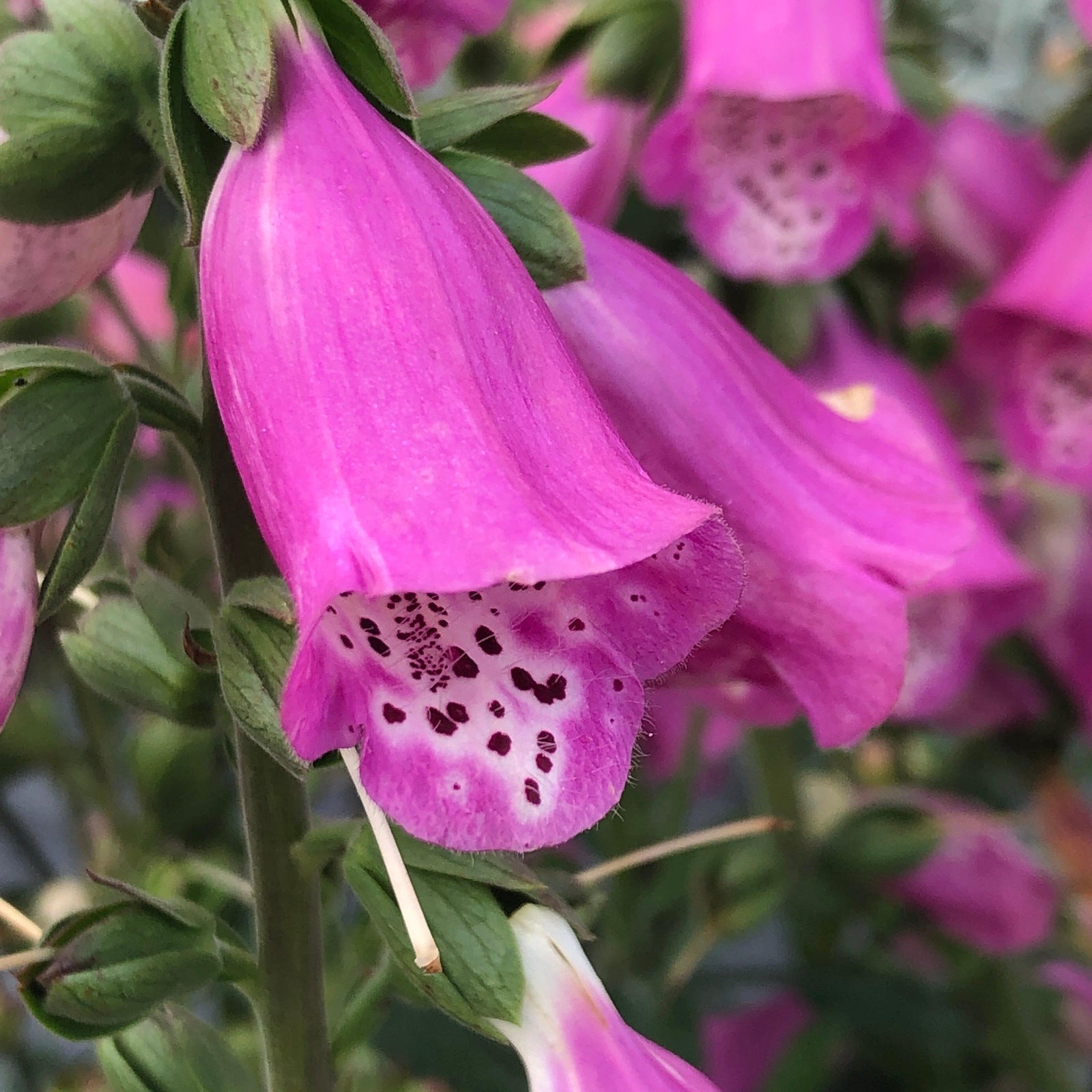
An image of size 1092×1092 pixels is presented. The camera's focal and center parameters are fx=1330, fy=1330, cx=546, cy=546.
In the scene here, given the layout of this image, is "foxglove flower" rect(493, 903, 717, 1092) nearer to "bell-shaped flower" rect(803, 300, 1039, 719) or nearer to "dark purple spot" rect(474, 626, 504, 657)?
"dark purple spot" rect(474, 626, 504, 657)

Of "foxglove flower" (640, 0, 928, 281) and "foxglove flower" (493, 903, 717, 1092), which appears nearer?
"foxglove flower" (493, 903, 717, 1092)

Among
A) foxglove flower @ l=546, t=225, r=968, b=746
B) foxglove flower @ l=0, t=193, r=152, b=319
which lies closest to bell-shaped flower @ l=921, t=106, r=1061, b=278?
foxglove flower @ l=546, t=225, r=968, b=746

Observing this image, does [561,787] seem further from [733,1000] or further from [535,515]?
[733,1000]

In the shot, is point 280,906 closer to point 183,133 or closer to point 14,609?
point 14,609

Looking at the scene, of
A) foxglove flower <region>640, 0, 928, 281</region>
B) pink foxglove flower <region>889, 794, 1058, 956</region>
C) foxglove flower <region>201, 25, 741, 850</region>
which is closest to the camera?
foxglove flower <region>201, 25, 741, 850</region>

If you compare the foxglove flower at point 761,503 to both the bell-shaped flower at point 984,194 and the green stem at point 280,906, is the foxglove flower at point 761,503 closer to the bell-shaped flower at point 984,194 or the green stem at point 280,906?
the green stem at point 280,906

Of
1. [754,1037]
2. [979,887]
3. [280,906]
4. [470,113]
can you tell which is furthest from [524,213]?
[754,1037]

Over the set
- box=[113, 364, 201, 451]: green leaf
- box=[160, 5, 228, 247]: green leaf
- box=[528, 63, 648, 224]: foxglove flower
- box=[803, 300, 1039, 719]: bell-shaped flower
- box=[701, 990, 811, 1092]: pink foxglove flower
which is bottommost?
box=[701, 990, 811, 1092]: pink foxglove flower
